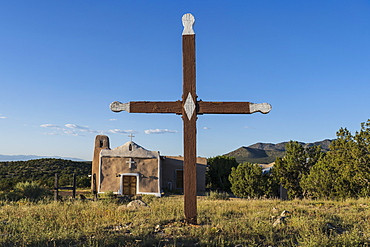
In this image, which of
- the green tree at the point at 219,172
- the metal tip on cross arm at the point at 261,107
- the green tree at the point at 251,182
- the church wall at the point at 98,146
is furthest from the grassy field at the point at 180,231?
the green tree at the point at 219,172

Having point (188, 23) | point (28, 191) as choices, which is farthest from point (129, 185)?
point (188, 23)

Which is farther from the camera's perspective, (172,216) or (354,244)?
(172,216)

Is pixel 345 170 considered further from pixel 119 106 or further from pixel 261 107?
pixel 119 106

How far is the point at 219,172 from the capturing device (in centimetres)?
3206

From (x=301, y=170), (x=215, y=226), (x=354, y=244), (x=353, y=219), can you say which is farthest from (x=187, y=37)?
(x=301, y=170)

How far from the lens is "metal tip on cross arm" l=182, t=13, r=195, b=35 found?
7.41 meters

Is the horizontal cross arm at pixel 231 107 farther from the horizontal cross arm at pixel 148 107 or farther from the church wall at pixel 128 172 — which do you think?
the church wall at pixel 128 172

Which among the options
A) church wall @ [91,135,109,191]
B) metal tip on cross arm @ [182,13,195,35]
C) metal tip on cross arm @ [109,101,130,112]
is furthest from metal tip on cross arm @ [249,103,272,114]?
church wall @ [91,135,109,191]

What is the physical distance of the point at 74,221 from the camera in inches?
295

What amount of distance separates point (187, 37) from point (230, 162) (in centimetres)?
2652

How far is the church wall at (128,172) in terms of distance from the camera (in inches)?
906

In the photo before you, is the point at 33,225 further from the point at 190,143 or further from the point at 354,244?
the point at 354,244

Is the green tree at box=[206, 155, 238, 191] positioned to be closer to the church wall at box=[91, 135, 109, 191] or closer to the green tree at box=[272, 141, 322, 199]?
the green tree at box=[272, 141, 322, 199]

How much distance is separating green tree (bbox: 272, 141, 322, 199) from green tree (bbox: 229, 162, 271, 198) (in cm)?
100
